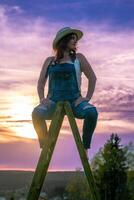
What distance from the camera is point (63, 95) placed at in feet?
38.8

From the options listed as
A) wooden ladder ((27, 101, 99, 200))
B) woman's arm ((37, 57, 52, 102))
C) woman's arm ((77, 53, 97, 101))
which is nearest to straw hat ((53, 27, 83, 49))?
woman's arm ((37, 57, 52, 102))

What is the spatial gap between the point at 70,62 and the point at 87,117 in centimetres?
109

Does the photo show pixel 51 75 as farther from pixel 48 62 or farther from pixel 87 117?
pixel 87 117

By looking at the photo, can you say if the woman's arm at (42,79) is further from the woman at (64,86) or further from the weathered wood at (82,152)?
the weathered wood at (82,152)

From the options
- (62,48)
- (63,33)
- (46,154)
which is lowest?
(46,154)

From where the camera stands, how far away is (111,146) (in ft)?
290

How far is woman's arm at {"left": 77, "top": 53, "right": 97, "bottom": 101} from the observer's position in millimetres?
12102

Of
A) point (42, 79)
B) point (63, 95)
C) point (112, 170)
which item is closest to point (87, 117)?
point (63, 95)

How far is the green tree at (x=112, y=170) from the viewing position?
88438 millimetres

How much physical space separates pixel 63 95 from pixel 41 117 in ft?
1.92

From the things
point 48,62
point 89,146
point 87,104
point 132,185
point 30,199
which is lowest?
point 132,185

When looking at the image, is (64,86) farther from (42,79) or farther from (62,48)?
(62,48)

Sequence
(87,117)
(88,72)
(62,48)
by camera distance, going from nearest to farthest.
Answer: (87,117), (62,48), (88,72)

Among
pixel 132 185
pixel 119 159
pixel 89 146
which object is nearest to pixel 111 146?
pixel 119 159
